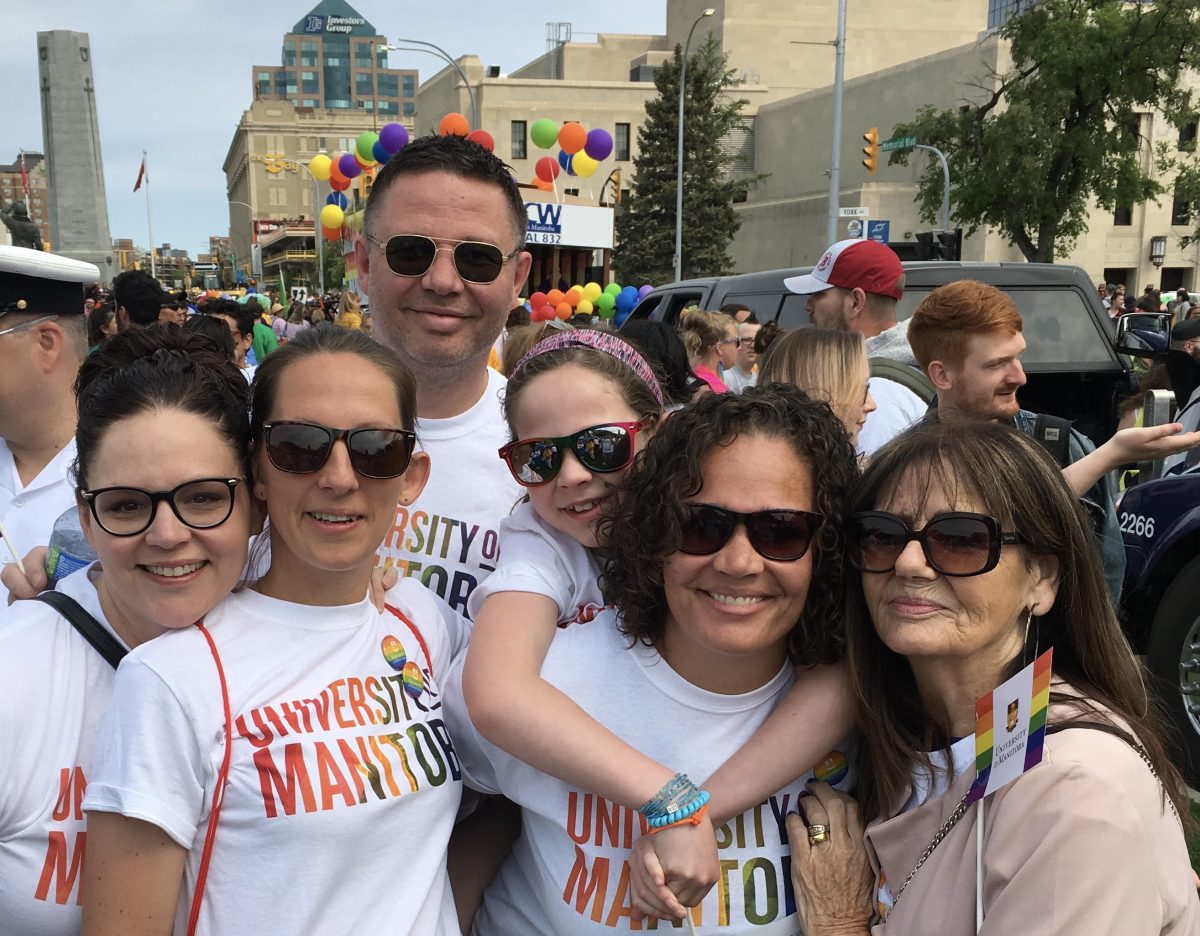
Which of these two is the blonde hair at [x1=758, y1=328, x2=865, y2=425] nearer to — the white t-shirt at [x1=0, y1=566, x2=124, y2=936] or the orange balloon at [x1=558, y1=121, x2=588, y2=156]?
the white t-shirt at [x1=0, y1=566, x2=124, y2=936]

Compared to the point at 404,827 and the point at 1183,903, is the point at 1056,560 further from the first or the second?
the point at 404,827

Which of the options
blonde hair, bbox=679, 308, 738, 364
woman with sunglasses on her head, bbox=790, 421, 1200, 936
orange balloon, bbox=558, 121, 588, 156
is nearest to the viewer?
woman with sunglasses on her head, bbox=790, 421, 1200, 936

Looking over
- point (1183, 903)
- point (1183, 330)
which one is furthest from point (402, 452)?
point (1183, 330)

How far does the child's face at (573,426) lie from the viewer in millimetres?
2160

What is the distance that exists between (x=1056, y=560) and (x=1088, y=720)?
32cm

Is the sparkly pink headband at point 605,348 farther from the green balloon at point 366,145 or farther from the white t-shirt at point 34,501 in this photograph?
the green balloon at point 366,145

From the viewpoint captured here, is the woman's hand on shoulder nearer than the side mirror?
Yes

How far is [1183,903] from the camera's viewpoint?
58.7 inches

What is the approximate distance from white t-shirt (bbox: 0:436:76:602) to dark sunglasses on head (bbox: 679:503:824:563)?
176 cm

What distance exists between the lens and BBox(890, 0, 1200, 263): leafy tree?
2666cm

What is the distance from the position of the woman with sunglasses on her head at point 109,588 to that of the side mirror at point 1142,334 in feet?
22.1

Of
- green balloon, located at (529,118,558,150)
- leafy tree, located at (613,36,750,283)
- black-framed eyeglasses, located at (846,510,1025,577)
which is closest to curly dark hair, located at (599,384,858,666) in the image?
black-framed eyeglasses, located at (846,510,1025,577)

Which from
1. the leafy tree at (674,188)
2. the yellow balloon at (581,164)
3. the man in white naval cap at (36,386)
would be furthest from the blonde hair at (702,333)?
the leafy tree at (674,188)

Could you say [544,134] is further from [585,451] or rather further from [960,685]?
[960,685]
